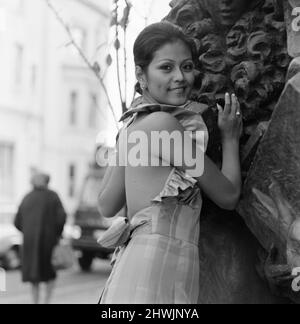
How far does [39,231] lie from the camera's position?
8938 mm

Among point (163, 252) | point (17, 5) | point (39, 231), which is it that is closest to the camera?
point (163, 252)

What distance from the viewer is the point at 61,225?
9055 millimetres

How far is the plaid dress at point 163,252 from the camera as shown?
2449 millimetres

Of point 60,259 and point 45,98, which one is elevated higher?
point 45,98

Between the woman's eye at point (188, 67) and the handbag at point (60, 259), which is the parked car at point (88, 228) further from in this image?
the woman's eye at point (188, 67)

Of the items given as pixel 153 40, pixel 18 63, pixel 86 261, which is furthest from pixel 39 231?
pixel 18 63

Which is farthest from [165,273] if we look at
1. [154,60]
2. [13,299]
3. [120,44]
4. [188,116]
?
[13,299]

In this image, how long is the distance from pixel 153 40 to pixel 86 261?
13443 millimetres

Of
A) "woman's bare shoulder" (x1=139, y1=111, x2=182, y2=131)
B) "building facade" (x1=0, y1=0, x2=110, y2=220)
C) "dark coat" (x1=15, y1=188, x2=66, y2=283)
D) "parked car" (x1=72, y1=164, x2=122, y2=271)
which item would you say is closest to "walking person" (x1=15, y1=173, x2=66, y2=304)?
"dark coat" (x1=15, y1=188, x2=66, y2=283)

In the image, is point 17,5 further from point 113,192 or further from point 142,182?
point 142,182

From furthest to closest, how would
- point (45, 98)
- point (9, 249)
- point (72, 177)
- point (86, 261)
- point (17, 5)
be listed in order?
point (72, 177) → point (45, 98) → point (17, 5) → point (86, 261) → point (9, 249)

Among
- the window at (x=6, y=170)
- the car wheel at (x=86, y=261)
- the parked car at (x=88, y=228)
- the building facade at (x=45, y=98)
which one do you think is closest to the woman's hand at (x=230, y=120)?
the parked car at (x=88, y=228)

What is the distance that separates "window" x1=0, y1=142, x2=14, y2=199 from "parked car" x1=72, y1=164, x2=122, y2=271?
9.59 m

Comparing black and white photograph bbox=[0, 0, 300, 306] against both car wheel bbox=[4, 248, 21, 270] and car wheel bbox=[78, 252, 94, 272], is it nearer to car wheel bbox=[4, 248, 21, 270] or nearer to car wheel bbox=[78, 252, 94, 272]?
car wheel bbox=[4, 248, 21, 270]
